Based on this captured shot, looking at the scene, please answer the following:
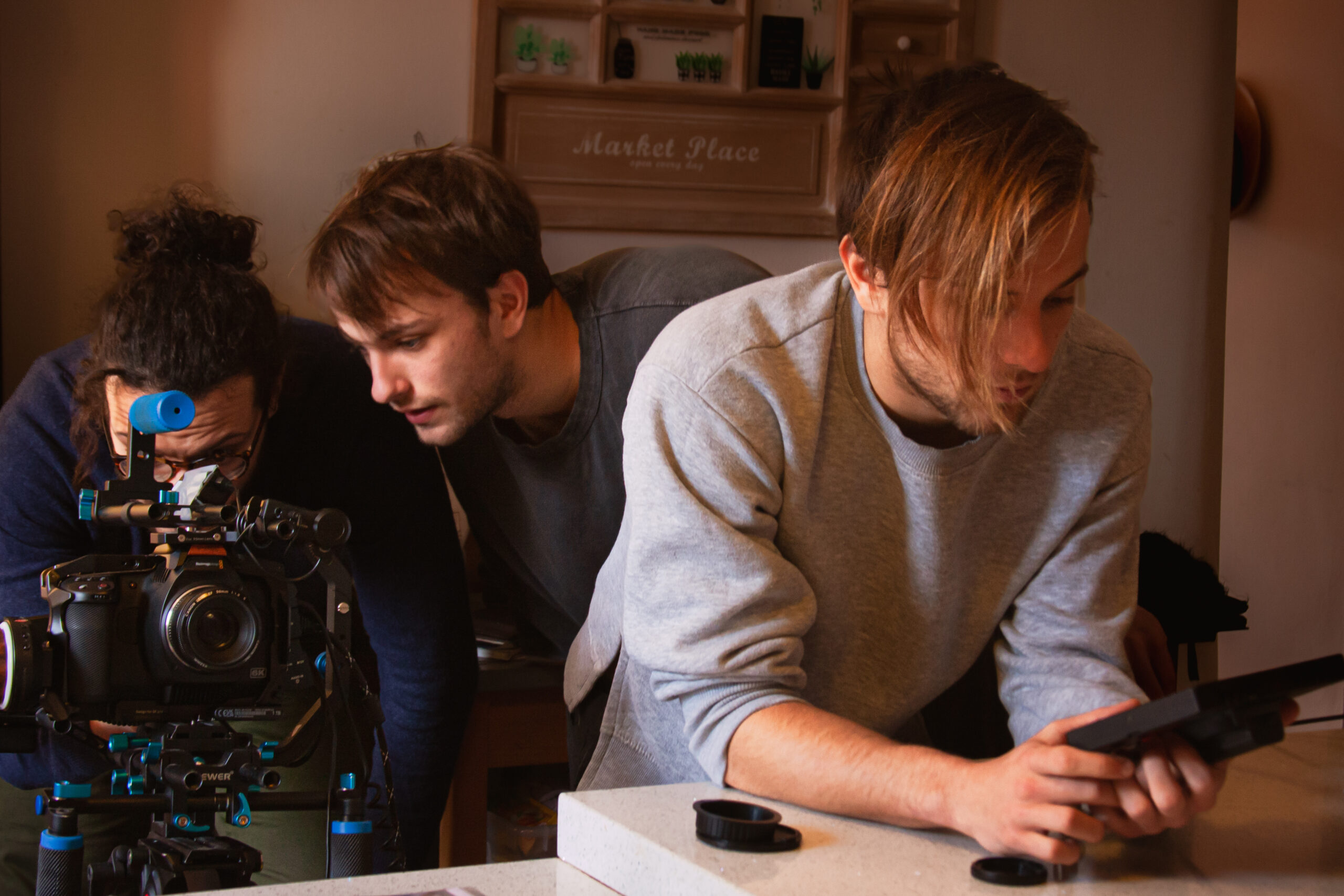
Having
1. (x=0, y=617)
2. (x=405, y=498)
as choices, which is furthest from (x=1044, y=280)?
(x=0, y=617)

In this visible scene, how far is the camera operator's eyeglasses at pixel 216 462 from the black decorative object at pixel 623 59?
40.6 inches

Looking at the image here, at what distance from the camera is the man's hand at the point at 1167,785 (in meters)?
0.69

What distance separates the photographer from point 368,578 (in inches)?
57.3

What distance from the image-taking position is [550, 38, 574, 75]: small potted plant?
2051mm

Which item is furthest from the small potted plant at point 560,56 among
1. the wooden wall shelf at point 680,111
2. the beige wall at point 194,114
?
the beige wall at point 194,114

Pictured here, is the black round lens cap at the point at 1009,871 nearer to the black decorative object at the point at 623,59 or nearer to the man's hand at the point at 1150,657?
the man's hand at the point at 1150,657

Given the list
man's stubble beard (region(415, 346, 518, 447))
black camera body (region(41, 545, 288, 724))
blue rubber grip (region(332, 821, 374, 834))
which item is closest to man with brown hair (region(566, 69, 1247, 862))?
blue rubber grip (region(332, 821, 374, 834))

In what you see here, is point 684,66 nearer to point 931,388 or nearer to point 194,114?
point 194,114

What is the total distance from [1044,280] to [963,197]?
80 mm

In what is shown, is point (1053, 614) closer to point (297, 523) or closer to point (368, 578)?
point (297, 523)

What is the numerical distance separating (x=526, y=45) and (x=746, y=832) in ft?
5.43

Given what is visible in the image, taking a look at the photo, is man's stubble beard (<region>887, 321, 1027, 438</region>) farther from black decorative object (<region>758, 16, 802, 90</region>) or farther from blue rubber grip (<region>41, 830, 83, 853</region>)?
black decorative object (<region>758, 16, 802, 90</region>)

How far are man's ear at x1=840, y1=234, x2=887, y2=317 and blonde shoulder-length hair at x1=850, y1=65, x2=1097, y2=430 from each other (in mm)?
11

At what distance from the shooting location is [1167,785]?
0.69m
